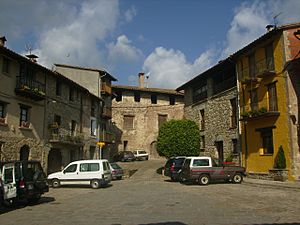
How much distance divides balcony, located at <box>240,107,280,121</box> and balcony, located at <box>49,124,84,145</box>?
14.0 m

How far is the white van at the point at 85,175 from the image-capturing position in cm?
2062

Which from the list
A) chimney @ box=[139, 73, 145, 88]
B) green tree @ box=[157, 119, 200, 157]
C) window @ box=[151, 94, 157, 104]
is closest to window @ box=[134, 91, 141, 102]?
window @ box=[151, 94, 157, 104]

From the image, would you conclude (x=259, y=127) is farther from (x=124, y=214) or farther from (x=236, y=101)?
(x=124, y=214)

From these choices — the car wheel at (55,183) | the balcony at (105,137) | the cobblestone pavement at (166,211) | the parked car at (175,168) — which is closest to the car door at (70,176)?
the car wheel at (55,183)

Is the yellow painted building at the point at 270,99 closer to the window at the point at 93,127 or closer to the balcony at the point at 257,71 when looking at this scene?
the balcony at the point at 257,71

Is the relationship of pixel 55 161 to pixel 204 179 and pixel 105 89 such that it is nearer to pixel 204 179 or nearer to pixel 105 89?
pixel 105 89

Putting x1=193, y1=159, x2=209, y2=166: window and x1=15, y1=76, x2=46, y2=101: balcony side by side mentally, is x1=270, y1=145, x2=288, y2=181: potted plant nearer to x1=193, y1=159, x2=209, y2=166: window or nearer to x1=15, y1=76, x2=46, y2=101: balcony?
x1=193, y1=159, x2=209, y2=166: window

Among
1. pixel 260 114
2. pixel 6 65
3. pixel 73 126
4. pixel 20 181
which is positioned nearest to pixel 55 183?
pixel 6 65

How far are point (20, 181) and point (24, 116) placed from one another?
36.0 ft

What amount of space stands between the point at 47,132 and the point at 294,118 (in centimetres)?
1745

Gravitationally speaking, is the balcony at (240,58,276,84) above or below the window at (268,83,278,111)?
above

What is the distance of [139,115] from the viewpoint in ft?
151

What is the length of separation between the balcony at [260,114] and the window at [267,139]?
1.03 m

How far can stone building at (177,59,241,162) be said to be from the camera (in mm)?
27688
